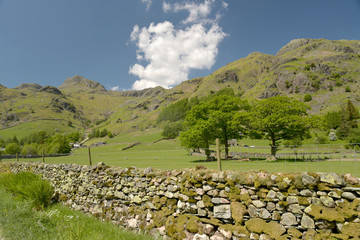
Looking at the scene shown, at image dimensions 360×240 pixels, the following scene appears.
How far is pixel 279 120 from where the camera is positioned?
23.8 m

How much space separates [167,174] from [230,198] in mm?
2478

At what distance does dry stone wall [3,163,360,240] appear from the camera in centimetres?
409

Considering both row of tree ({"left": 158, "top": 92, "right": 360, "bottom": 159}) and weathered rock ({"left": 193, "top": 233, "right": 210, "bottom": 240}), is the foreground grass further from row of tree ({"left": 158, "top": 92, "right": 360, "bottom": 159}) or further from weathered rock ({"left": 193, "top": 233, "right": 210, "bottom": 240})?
row of tree ({"left": 158, "top": 92, "right": 360, "bottom": 159})

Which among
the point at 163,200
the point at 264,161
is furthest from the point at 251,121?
the point at 163,200

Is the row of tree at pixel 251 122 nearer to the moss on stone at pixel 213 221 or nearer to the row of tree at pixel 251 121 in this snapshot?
the row of tree at pixel 251 121

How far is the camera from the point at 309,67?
12794 centimetres

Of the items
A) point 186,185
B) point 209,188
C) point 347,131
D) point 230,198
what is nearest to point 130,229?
point 186,185

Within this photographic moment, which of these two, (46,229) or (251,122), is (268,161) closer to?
(251,122)

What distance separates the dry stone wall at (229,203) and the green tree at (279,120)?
19525 mm

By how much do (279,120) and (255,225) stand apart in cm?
2216

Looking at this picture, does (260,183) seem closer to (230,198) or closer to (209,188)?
(230,198)

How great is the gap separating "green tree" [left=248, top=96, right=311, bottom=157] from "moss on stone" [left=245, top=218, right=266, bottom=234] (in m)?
19.7

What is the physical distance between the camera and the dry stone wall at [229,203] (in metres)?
4.09

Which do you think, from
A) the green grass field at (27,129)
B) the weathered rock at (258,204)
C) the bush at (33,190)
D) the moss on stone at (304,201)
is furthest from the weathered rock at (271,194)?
the green grass field at (27,129)
